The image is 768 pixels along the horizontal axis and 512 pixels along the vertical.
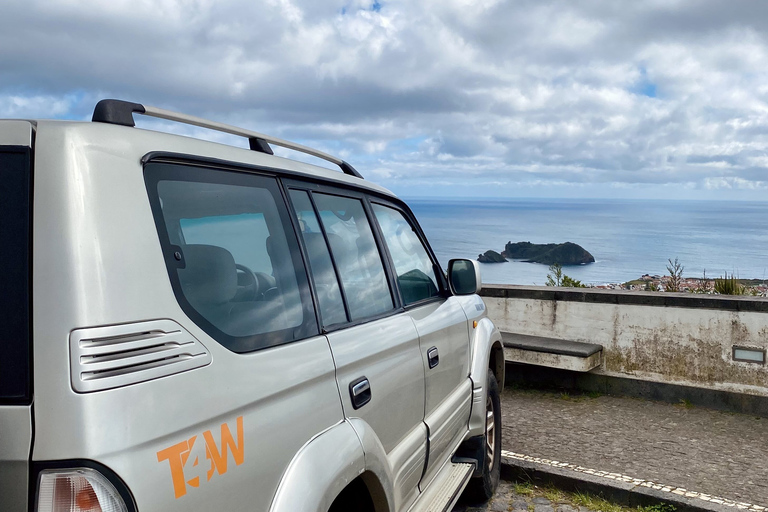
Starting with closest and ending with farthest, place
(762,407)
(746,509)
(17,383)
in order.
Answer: (17,383) → (746,509) → (762,407)

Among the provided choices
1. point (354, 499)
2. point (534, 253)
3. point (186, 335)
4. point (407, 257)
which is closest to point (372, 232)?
point (407, 257)

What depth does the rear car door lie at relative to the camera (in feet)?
4.10

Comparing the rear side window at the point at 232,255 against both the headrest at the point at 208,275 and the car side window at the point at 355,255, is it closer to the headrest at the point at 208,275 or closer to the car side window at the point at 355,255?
the headrest at the point at 208,275

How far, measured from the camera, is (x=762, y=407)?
6.41 m

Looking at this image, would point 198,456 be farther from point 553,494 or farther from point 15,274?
point 553,494

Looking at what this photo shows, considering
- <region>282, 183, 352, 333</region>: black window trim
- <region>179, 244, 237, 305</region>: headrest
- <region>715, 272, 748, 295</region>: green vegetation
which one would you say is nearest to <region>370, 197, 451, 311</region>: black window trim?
<region>282, 183, 352, 333</region>: black window trim

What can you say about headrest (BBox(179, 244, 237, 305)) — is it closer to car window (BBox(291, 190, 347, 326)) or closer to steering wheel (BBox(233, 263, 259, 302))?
steering wheel (BBox(233, 263, 259, 302))

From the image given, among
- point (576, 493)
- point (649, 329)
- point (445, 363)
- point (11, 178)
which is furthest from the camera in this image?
point (649, 329)

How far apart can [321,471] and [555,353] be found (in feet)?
18.0

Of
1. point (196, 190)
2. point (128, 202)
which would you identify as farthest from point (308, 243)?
point (128, 202)

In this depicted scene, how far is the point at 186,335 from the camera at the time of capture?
61.4 inches

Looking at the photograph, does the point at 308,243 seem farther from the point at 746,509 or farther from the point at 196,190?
the point at 746,509

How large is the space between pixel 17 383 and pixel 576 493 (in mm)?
4258

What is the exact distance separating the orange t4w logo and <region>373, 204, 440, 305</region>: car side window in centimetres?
166
